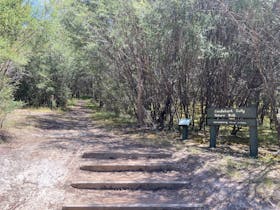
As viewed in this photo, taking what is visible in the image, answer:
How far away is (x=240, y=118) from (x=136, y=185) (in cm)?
293

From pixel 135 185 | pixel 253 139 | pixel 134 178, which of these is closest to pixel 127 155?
pixel 134 178

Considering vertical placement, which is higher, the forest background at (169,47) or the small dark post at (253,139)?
the forest background at (169,47)

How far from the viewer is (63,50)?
22.1 meters

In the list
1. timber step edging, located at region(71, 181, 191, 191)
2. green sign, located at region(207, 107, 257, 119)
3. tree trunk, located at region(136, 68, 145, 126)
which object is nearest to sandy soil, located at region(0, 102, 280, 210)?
timber step edging, located at region(71, 181, 191, 191)

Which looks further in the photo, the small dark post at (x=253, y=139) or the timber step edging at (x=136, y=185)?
the small dark post at (x=253, y=139)

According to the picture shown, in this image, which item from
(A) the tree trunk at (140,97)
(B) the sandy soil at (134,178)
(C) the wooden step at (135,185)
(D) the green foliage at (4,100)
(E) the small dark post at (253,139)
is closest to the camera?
(B) the sandy soil at (134,178)

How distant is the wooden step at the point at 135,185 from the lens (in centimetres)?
579

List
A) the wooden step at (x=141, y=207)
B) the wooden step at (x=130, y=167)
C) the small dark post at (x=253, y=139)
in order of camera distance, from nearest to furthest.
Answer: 1. the wooden step at (x=141, y=207)
2. the wooden step at (x=130, y=167)
3. the small dark post at (x=253, y=139)

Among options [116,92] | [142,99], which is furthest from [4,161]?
[116,92]

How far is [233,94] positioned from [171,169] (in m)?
4.99

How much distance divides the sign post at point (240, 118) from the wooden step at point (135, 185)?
230 cm

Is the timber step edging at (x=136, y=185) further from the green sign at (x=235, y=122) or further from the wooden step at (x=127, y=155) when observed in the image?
the green sign at (x=235, y=122)

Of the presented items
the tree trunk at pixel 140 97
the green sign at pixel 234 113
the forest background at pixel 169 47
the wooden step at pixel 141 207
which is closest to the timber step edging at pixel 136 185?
the wooden step at pixel 141 207

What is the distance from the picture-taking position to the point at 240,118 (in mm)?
7410
